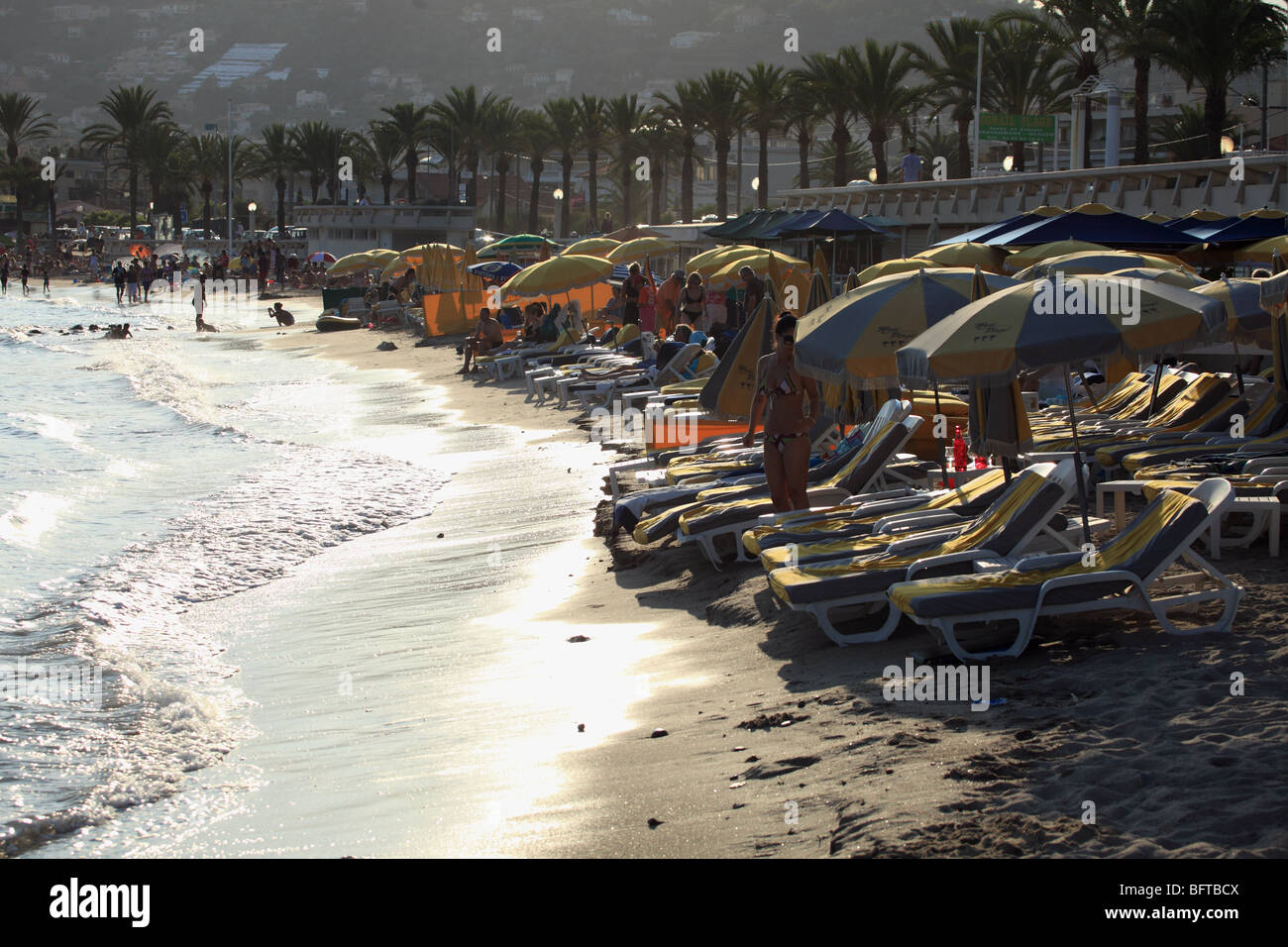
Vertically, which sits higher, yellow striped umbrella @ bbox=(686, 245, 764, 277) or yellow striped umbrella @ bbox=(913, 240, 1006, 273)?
yellow striped umbrella @ bbox=(686, 245, 764, 277)

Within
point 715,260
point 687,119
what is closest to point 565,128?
point 687,119

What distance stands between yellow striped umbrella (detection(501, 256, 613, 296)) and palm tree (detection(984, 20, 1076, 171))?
23275mm

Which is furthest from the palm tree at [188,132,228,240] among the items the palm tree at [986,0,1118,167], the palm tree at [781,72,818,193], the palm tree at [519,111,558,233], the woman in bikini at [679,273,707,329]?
the woman in bikini at [679,273,707,329]

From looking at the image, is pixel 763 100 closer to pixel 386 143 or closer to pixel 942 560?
pixel 386 143

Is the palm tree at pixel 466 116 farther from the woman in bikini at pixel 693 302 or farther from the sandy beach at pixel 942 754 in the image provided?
the sandy beach at pixel 942 754

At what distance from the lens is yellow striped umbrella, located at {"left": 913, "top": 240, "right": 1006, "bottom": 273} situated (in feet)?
45.6

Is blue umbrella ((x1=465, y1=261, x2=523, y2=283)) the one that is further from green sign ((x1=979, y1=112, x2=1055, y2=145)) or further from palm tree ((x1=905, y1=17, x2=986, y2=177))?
green sign ((x1=979, y1=112, x2=1055, y2=145))

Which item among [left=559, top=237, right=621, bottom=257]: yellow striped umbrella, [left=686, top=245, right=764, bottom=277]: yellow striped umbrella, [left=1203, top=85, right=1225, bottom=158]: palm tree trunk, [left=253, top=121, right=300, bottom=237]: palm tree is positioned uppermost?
[left=253, top=121, right=300, bottom=237]: palm tree

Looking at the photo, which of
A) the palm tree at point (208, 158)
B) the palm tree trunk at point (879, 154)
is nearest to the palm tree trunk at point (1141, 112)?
the palm tree trunk at point (879, 154)

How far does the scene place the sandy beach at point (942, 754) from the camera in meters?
3.77

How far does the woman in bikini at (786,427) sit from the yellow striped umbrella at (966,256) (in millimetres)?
6246

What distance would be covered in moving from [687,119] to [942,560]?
46.1 m

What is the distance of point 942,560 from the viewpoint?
5992 millimetres
